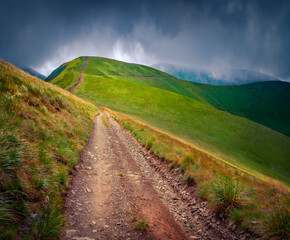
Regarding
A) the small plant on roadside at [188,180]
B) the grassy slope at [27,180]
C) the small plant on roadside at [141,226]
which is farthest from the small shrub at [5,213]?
the small plant on roadside at [188,180]

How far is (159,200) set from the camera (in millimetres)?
7336

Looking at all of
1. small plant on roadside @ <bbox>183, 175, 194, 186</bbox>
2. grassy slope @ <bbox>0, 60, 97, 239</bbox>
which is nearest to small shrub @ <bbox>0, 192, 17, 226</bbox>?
grassy slope @ <bbox>0, 60, 97, 239</bbox>

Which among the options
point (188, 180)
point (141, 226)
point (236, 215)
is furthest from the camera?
point (188, 180)

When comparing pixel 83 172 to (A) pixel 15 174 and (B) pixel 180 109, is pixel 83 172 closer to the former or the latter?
(A) pixel 15 174

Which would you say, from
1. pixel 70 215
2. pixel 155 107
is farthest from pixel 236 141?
pixel 70 215

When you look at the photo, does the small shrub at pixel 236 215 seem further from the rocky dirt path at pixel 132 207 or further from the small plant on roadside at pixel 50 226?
the small plant on roadside at pixel 50 226

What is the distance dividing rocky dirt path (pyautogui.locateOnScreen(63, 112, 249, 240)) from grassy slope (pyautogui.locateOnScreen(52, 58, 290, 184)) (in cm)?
2213

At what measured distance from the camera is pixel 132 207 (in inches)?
247

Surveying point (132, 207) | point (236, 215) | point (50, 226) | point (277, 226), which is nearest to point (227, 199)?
point (236, 215)

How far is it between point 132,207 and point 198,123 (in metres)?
45.9

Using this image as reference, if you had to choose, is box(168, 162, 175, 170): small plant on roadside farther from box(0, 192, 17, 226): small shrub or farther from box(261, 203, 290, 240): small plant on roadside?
box(0, 192, 17, 226): small shrub

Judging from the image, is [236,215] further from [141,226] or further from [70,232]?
[70,232]

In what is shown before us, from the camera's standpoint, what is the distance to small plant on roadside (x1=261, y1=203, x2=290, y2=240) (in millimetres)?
4332

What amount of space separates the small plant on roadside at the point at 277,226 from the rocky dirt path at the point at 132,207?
84cm
